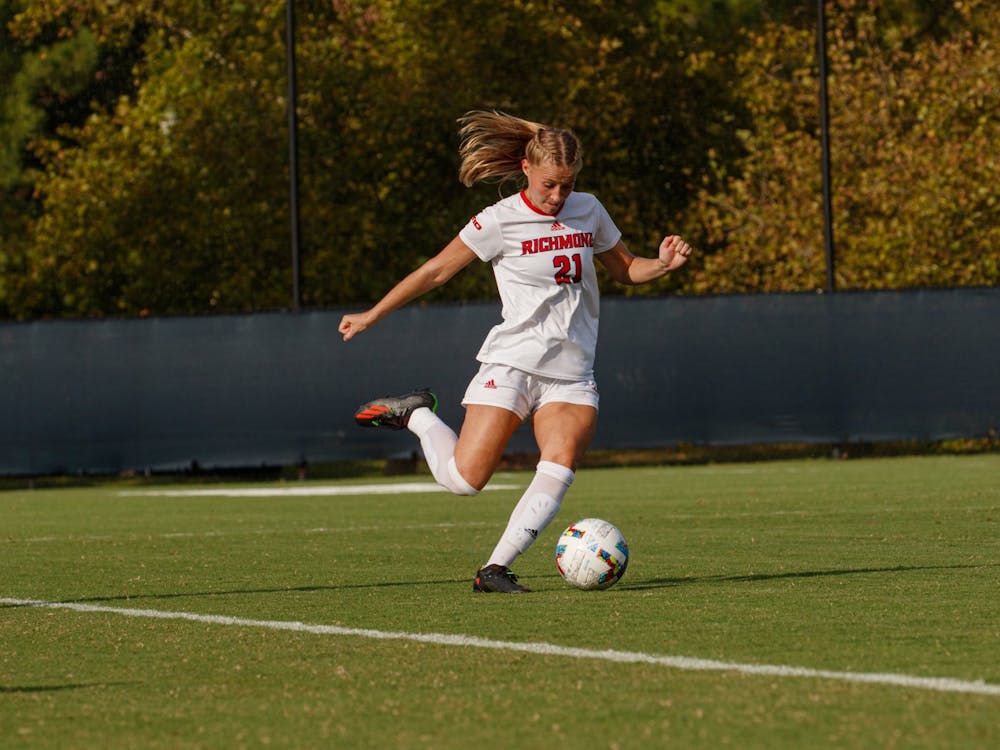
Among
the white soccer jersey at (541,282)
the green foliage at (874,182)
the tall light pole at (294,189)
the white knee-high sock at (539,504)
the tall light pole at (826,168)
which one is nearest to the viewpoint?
the white knee-high sock at (539,504)

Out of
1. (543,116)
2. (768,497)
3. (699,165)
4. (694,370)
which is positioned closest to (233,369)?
(694,370)

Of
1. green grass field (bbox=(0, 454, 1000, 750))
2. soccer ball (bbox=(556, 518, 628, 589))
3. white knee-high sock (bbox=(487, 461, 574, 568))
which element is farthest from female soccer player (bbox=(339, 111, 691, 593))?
green grass field (bbox=(0, 454, 1000, 750))

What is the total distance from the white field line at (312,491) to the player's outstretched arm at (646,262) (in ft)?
32.5

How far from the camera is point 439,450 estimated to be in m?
8.99

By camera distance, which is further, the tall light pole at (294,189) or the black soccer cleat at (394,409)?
the tall light pole at (294,189)

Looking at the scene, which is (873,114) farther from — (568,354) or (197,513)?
(568,354)

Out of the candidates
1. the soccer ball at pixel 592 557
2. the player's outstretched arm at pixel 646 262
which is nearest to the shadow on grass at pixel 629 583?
the soccer ball at pixel 592 557

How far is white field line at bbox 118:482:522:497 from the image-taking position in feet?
64.0

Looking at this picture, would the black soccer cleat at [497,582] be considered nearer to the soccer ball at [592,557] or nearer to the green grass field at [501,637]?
the green grass field at [501,637]

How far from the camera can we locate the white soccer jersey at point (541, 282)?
882 cm

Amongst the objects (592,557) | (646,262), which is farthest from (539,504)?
(646,262)

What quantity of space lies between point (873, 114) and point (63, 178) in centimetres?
1316

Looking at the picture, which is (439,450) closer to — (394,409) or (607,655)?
(394,409)

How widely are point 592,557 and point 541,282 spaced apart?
1.26 metres
